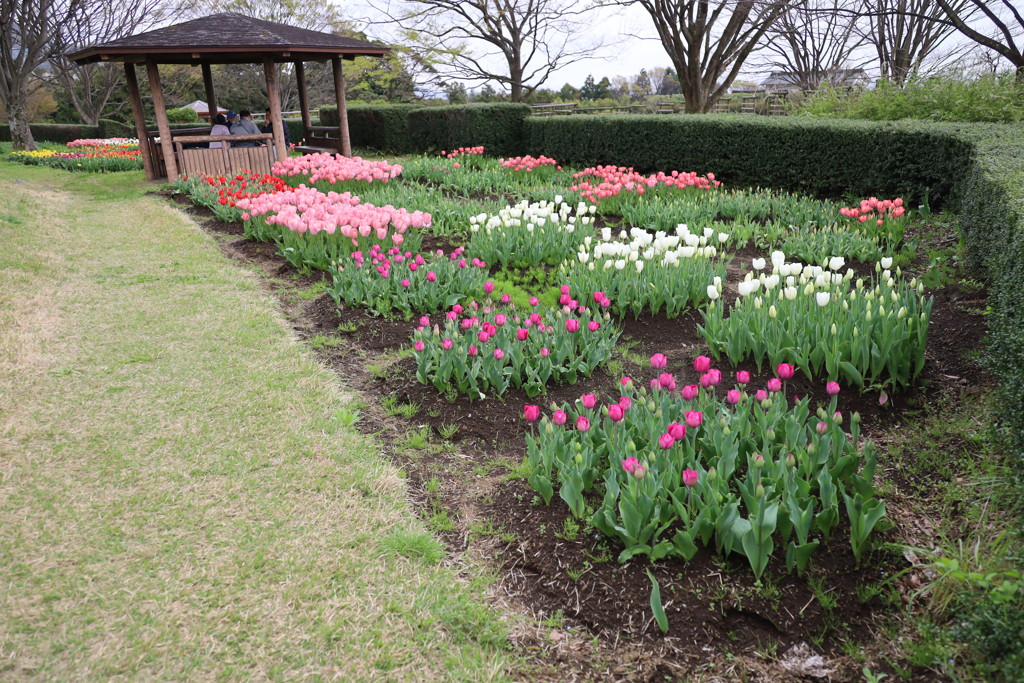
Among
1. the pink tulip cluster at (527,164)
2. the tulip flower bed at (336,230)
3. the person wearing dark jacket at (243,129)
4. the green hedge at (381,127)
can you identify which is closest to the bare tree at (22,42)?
the green hedge at (381,127)

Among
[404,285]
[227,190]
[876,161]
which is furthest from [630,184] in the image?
[227,190]

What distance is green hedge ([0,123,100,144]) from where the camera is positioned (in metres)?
29.9

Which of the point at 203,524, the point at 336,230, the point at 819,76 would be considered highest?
the point at 819,76

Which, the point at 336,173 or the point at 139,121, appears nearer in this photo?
the point at 336,173

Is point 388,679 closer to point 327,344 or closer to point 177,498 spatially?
point 177,498

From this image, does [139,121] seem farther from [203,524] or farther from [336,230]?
[203,524]

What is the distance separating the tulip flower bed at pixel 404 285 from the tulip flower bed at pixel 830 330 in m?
2.23

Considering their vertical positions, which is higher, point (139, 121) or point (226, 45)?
point (226, 45)

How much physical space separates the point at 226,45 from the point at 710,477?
13993 mm

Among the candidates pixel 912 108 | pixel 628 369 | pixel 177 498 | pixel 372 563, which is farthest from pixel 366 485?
pixel 912 108

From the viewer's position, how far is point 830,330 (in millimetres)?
3904

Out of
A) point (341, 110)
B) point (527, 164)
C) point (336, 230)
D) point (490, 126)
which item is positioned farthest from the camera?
point (490, 126)

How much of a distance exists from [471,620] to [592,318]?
293 cm

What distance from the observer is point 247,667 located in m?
2.32
